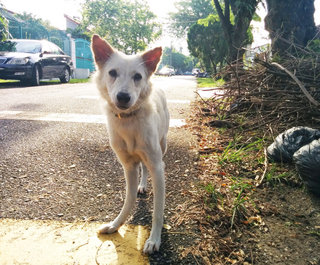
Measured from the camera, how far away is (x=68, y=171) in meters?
2.84

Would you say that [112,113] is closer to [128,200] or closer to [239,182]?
[128,200]

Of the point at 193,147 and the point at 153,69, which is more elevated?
the point at 153,69

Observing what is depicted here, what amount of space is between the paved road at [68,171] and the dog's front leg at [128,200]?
0.48 ft

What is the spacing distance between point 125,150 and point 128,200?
40 centimetres

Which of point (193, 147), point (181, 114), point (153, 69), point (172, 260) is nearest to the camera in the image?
point (172, 260)

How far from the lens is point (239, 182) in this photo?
8.35 ft

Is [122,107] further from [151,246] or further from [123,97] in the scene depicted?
[151,246]

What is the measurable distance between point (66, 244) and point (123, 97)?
3.45ft

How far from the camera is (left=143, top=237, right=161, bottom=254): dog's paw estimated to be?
165cm

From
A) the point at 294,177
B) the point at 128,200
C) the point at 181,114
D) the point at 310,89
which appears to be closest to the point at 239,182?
the point at 294,177

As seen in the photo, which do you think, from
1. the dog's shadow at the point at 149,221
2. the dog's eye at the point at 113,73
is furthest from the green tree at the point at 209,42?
the dog's eye at the point at 113,73

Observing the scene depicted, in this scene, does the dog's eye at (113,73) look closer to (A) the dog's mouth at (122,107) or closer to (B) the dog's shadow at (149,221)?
(A) the dog's mouth at (122,107)

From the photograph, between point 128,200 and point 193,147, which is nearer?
point 128,200

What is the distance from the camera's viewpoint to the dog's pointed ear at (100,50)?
7.05ft
